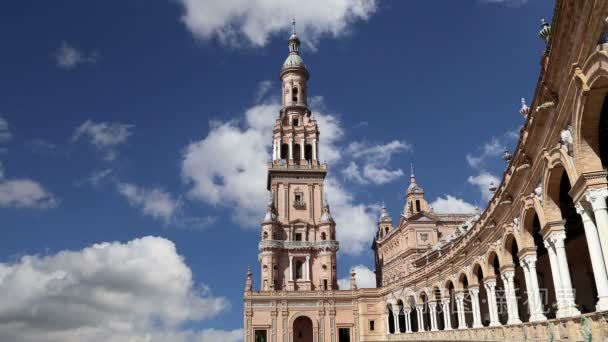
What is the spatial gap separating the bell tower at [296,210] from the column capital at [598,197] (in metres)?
48.8

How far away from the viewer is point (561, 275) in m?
19.0

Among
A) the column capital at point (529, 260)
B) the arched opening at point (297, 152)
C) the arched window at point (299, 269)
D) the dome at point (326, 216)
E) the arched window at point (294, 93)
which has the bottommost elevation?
the column capital at point (529, 260)

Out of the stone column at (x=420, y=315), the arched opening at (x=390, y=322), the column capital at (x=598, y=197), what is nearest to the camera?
the column capital at (x=598, y=197)

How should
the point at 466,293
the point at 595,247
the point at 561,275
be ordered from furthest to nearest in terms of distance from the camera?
the point at 466,293, the point at 561,275, the point at 595,247

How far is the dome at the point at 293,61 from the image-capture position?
7619 centimetres

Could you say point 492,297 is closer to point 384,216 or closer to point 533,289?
point 533,289

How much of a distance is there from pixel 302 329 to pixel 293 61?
38.5m

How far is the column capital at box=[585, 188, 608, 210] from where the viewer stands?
1478cm

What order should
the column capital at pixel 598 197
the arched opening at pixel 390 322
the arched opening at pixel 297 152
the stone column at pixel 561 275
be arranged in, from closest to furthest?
the column capital at pixel 598 197, the stone column at pixel 561 275, the arched opening at pixel 390 322, the arched opening at pixel 297 152

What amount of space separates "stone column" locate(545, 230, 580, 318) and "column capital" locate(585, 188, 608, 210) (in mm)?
4610

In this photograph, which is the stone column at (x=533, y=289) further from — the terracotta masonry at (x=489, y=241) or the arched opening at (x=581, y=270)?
the arched opening at (x=581, y=270)

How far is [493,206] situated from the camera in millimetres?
27891

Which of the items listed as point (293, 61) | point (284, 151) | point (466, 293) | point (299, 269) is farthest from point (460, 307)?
point (293, 61)

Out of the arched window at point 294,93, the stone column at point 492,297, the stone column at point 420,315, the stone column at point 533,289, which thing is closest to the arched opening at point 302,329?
the stone column at point 420,315
